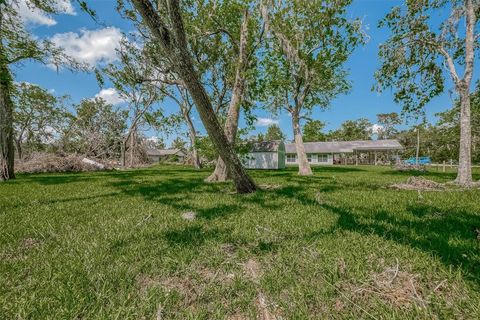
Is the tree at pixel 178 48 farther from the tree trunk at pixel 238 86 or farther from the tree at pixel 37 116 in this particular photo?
the tree at pixel 37 116

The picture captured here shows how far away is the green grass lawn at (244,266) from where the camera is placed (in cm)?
183

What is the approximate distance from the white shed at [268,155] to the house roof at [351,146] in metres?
16.5

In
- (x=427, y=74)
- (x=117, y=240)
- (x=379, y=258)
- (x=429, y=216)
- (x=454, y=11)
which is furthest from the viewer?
(x=427, y=74)

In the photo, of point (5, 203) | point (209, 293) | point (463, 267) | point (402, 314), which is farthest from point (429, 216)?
point (5, 203)

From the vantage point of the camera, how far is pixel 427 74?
12383mm

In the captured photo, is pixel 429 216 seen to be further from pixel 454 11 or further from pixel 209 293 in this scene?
pixel 454 11

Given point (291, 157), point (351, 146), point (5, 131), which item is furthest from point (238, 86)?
point (351, 146)

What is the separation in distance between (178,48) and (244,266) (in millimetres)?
3996

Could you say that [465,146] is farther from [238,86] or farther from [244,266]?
Answer: [244,266]

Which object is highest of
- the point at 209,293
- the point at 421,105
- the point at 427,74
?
the point at 427,74

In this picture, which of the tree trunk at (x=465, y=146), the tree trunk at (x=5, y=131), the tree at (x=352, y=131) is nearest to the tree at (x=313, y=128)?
the tree trunk at (x=465, y=146)

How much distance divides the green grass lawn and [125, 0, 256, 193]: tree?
7.76ft

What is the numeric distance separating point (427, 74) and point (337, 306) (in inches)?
600

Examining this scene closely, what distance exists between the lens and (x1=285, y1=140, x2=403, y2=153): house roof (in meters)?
45.7
